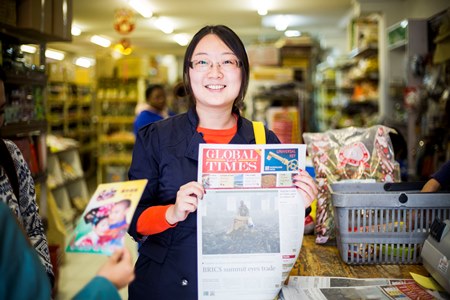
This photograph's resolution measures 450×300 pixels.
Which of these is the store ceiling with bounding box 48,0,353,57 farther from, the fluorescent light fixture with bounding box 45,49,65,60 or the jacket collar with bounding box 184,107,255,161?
the jacket collar with bounding box 184,107,255,161

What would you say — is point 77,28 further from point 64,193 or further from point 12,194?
point 12,194

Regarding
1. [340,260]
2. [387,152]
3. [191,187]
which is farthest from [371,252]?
[191,187]

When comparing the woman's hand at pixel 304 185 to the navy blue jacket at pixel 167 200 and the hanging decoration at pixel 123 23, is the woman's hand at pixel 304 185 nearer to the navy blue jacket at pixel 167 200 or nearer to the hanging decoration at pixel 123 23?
the navy blue jacket at pixel 167 200

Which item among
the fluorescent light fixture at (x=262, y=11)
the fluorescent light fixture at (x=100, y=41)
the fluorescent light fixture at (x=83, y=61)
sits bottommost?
the fluorescent light fixture at (x=262, y=11)

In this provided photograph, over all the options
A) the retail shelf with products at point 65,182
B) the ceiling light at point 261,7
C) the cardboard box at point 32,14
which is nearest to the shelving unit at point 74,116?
the retail shelf with products at point 65,182

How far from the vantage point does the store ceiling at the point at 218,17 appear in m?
10.7

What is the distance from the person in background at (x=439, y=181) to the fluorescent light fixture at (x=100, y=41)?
1484 centimetres

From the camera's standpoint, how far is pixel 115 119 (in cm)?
974

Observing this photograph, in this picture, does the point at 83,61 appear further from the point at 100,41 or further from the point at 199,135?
the point at 199,135

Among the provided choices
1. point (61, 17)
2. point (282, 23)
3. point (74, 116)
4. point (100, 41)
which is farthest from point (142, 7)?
point (61, 17)

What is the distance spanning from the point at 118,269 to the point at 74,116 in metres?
12.2

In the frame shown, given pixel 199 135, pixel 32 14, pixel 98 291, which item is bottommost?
pixel 98 291

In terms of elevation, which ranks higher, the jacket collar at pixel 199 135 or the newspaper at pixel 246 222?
the jacket collar at pixel 199 135

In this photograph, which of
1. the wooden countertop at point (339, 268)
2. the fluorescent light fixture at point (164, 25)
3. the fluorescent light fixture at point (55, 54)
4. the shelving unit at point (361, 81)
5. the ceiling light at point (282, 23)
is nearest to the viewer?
the wooden countertop at point (339, 268)
